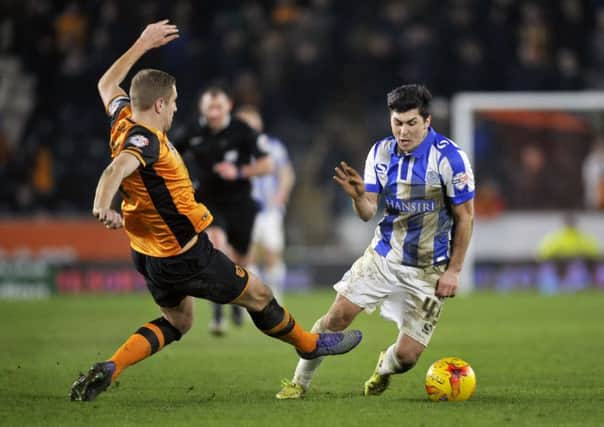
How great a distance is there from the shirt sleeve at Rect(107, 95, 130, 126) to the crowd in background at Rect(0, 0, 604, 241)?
1162 cm

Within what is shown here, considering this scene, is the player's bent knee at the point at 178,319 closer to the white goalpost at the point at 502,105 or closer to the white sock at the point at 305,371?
the white sock at the point at 305,371

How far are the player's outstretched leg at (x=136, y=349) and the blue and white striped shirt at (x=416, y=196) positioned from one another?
132 cm

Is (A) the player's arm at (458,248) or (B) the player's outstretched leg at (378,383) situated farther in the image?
(B) the player's outstretched leg at (378,383)

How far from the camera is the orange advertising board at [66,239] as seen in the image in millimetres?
18219

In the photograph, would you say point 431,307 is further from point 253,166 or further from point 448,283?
point 253,166

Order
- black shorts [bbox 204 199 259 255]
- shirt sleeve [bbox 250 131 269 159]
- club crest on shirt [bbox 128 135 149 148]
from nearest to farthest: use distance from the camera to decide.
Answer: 1. club crest on shirt [bbox 128 135 149 148]
2. shirt sleeve [bbox 250 131 269 159]
3. black shorts [bbox 204 199 259 255]

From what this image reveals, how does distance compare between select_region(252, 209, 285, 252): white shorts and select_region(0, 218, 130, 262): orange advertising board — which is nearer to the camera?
select_region(252, 209, 285, 252): white shorts

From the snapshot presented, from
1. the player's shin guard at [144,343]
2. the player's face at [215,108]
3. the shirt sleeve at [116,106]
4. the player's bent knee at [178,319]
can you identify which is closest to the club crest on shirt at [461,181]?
the player's bent knee at [178,319]

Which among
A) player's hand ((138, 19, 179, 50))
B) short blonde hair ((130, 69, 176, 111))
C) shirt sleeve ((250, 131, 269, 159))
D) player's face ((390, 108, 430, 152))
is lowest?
shirt sleeve ((250, 131, 269, 159))

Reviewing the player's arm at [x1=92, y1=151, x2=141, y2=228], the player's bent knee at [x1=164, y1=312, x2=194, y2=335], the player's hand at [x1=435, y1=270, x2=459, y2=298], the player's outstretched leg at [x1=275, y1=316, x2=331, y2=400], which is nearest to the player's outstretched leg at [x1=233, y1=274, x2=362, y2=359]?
the player's outstretched leg at [x1=275, y1=316, x2=331, y2=400]

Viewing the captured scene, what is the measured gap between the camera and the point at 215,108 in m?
11.3

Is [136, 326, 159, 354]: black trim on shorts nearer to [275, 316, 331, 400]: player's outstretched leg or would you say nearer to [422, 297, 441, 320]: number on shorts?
[275, 316, 331, 400]: player's outstretched leg

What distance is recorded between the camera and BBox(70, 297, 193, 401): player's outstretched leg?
673cm

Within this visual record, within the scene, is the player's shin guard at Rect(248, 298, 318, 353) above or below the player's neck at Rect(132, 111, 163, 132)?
below
